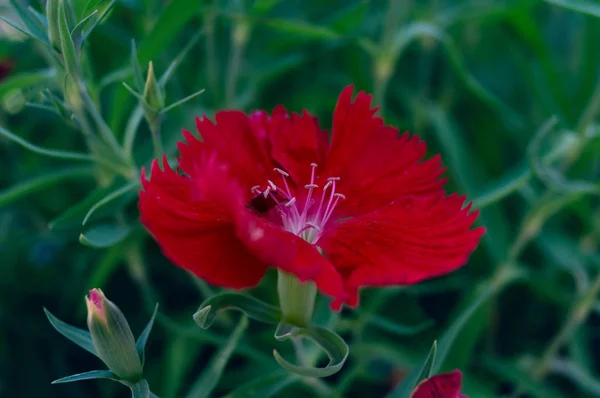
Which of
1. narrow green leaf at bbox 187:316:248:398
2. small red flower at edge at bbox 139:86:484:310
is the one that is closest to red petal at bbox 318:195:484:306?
small red flower at edge at bbox 139:86:484:310

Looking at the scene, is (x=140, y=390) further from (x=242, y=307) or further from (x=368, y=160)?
(x=368, y=160)

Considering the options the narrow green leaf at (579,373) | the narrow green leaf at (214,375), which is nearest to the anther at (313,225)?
the narrow green leaf at (214,375)

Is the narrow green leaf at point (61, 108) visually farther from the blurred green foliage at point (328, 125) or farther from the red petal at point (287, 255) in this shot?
the red petal at point (287, 255)

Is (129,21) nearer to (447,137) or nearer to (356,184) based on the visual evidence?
(447,137)

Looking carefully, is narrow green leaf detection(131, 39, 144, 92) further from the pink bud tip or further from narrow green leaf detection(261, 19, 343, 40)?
narrow green leaf detection(261, 19, 343, 40)

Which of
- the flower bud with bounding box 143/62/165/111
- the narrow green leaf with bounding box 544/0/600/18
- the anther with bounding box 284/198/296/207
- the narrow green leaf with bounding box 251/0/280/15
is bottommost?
the anther with bounding box 284/198/296/207

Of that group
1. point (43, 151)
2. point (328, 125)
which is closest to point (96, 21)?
point (43, 151)
